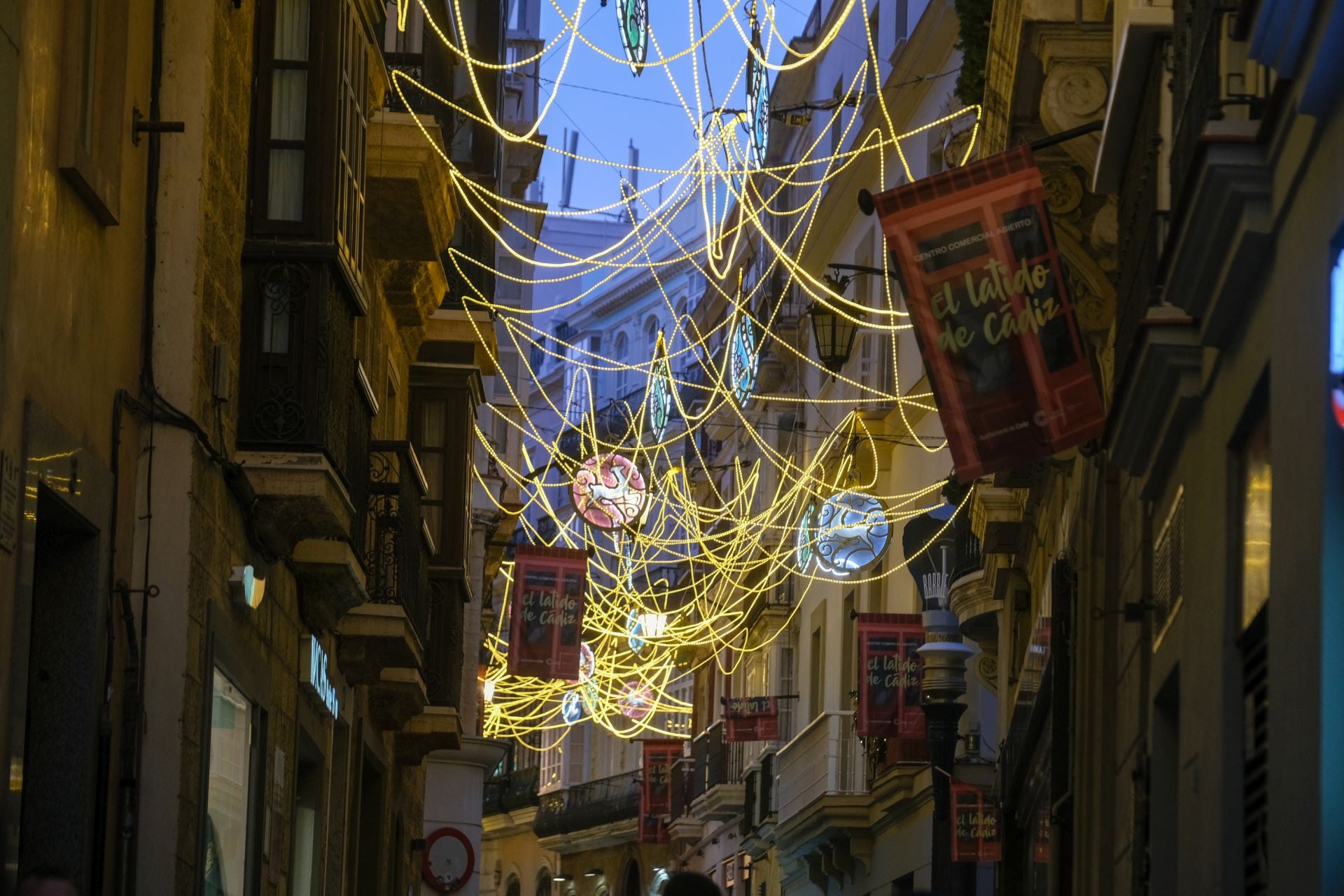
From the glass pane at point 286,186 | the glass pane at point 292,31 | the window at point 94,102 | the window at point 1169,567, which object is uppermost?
the glass pane at point 292,31

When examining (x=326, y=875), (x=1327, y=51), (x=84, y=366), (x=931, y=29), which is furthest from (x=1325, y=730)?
(x=931, y=29)

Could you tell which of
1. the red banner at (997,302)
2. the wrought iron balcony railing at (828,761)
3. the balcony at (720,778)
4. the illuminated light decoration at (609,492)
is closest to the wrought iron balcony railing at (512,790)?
the balcony at (720,778)

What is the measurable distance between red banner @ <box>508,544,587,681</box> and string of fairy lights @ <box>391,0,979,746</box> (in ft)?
1.06

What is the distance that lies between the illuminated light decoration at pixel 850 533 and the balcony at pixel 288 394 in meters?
15.3

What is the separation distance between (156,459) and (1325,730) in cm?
606

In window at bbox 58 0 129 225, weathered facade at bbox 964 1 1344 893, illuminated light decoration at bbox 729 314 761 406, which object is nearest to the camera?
weathered facade at bbox 964 1 1344 893

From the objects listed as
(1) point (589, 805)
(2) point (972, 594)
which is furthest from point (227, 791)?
(1) point (589, 805)

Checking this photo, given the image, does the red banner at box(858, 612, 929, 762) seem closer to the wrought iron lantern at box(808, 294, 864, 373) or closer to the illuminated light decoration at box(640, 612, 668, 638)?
the wrought iron lantern at box(808, 294, 864, 373)

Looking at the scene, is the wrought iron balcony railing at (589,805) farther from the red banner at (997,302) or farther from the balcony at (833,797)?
the red banner at (997,302)

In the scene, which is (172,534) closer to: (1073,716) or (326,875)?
(1073,716)

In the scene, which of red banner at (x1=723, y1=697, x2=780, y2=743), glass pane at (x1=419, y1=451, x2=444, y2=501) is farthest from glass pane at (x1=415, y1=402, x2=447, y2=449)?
red banner at (x1=723, y1=697, x2=780, y2=743)

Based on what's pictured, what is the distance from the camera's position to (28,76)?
28.8ft

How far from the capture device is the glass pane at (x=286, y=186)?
42.8 feet

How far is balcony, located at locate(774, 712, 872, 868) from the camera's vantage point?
1265 inches
